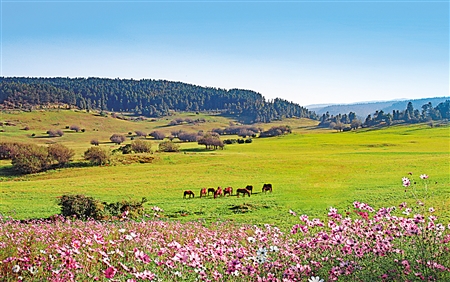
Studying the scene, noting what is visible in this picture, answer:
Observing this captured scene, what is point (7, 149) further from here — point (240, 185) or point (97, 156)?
point (240, 185)

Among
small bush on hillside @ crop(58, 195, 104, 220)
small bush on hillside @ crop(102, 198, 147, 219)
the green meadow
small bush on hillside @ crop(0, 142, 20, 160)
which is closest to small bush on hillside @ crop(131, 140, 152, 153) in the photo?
the green meadow

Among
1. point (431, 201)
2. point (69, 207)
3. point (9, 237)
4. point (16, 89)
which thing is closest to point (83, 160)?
point (69, 207)

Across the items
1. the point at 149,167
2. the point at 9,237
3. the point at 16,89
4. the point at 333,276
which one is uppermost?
the point at 16,89

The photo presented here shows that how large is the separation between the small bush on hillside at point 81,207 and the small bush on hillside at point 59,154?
127ft

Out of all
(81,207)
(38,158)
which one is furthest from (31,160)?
(81,207)

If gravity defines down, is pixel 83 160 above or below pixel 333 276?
below

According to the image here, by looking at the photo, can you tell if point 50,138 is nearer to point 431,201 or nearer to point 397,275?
point 431,201

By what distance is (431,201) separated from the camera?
79.7ft

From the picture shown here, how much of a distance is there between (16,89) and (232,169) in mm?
172183

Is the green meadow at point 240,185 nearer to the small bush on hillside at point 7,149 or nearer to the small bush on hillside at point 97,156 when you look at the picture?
the small bush on hillside at point 97,156

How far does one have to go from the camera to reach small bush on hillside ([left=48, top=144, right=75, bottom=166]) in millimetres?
57000

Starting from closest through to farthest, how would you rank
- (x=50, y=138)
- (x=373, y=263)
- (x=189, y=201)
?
1. (x=373, y=263)
2. (x=189, y=201)
3. (x=50, y=138)

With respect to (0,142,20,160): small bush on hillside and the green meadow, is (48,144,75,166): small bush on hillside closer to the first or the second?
the green meadow

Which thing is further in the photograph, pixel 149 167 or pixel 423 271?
pixel 149 167
